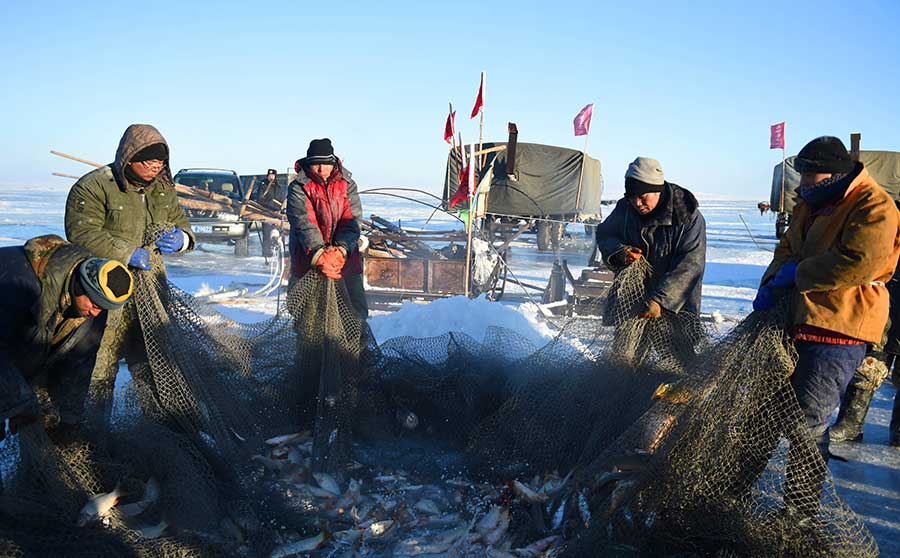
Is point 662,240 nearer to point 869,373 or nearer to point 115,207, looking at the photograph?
point 869,373

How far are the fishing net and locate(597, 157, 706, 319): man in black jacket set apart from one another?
14 centimetres

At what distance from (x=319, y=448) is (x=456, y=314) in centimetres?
340

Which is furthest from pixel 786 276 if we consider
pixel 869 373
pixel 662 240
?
pixel 869 373

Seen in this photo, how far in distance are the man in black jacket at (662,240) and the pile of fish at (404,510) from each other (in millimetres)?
1370

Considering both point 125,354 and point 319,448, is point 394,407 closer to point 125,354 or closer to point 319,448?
point 319,448

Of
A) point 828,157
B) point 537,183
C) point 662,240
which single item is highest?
point 537,183

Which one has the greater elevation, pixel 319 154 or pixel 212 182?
pixel 212 182

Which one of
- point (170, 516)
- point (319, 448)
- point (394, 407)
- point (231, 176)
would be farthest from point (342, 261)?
point (231, 176)

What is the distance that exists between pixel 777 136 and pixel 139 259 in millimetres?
18066

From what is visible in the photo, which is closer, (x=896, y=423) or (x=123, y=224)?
(x=123, y=224)

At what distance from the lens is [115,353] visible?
4.17 m

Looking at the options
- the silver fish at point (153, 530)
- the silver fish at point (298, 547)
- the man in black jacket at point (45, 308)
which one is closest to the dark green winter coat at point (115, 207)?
the man in black jacket at point (45, 308)

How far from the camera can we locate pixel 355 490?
12.8 ft

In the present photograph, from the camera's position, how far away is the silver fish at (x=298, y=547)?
10.5 ft
